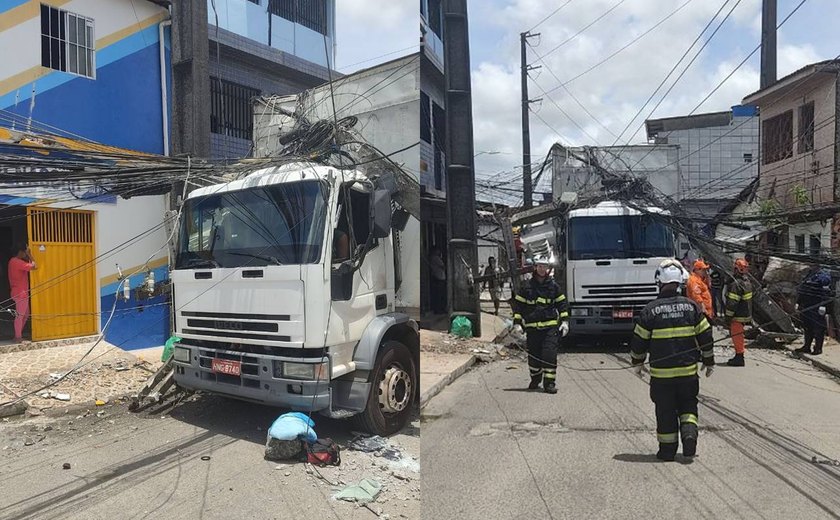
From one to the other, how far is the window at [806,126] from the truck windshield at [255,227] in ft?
47.6

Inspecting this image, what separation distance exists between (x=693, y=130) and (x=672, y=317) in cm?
2307

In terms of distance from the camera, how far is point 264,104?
12266 mm

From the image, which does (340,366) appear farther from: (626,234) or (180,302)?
(626,234)

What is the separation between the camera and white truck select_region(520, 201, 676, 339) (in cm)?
995

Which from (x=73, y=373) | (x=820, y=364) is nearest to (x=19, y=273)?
(x=73, y=373)

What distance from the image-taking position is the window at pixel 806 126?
47.8 ft

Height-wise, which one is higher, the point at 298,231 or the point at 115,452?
the point at 298,231

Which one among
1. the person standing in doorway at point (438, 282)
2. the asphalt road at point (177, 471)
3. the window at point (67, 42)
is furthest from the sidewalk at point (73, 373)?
the person standing in doorway at point (438, 282)

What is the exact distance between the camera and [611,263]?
395 inches

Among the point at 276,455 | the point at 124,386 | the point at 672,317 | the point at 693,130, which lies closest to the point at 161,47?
the point at 124,386

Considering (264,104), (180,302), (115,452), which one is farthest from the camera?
(264,104)

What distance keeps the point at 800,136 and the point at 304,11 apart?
13.6 m

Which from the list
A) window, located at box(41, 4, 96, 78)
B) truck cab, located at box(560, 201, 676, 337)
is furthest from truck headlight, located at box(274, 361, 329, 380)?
window, located at box(41, 4, 96, 78)

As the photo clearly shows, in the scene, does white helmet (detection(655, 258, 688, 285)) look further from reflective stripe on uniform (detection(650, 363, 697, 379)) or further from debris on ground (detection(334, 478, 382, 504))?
debris on ground (detection(334, 478, 382, 504))
